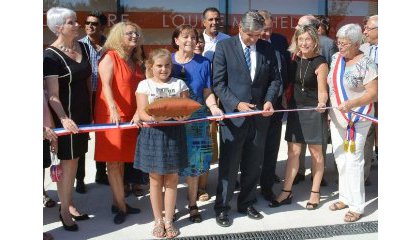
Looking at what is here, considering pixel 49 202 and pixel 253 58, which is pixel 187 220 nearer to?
→ pixel 49 202

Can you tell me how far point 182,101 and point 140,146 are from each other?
0.56 meters

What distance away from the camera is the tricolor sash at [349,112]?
13.9 feet

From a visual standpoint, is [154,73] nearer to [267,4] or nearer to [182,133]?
[182,133]

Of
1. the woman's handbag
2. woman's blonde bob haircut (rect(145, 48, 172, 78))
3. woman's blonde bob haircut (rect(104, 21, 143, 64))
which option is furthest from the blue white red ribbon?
woman's blonde bob haircut (rect(104, 21, 143, 64))

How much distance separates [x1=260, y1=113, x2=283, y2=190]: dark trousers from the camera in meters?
4.83

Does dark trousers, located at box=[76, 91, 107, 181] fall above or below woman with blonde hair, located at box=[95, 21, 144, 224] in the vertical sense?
below

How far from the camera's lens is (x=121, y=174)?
4.29 m

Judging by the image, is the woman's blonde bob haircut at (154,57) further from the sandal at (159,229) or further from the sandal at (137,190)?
the sandal at (137,190)

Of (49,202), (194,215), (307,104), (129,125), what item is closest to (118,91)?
(129,125)

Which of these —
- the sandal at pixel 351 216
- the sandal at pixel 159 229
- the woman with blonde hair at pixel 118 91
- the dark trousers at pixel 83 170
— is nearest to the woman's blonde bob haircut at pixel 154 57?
the woman with blonde hair at pixel 118 91

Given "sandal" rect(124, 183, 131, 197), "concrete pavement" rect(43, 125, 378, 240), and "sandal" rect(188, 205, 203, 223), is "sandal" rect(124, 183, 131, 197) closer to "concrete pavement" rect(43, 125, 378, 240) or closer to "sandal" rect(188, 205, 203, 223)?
"concrete pavement" rect(43, 125, 378, 240)

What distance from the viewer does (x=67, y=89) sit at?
388cm

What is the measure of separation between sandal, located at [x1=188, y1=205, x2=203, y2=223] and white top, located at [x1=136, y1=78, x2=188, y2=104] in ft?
3.76

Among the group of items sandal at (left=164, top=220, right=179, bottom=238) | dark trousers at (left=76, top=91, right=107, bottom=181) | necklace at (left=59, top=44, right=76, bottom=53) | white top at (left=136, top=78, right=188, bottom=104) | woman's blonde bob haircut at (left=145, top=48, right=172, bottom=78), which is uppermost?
necklace at (left=59, top=44, right=76, bottom=53)
